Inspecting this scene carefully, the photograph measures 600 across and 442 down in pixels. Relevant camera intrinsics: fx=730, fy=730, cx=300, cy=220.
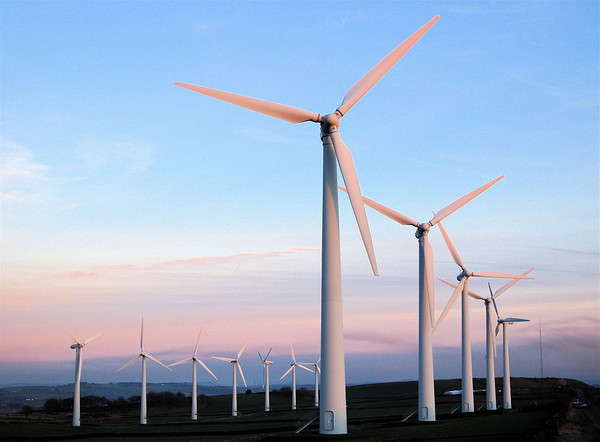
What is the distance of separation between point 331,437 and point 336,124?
2154 centimetres

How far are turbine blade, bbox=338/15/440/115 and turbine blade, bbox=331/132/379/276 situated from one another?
9.51 feet

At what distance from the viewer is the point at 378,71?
2164 inches

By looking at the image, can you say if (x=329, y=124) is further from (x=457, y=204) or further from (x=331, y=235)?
(x=457, y=204)

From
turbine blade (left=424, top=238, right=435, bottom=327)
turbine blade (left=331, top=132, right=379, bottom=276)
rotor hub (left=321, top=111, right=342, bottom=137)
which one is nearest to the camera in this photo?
turbine blade (left=331, top=132, right=379, bottom=276)

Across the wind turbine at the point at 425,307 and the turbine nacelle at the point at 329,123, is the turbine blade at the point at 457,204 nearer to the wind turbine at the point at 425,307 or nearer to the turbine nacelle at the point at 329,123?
the wind turbine at the point at 425,307

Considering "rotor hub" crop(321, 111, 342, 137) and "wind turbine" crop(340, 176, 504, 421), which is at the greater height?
"rotor hub" crop(321, 111, 342, 137)

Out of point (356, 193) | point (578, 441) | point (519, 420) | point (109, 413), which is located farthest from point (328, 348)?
point (109, 413)

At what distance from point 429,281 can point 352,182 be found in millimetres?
25382

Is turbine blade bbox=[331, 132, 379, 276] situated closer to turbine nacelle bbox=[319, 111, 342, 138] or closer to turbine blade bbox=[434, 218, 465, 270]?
turbine nacelle bbox=[319, 111, 342, 138]

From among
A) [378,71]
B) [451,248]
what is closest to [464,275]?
[451,248]

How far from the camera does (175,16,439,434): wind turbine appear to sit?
4862 cm

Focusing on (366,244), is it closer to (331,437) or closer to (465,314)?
(331,437)

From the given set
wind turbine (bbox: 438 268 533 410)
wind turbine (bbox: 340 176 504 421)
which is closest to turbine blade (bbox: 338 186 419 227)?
wind turbine (bbox: 340 176 504 421)

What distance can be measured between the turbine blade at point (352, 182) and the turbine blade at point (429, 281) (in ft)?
79.7
